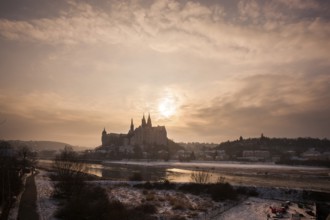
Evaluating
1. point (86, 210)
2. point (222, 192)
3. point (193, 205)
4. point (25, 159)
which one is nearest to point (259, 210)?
point (193, 205)

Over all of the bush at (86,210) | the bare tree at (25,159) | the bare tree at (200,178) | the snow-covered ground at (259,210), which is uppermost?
the bare tree at (25,159)

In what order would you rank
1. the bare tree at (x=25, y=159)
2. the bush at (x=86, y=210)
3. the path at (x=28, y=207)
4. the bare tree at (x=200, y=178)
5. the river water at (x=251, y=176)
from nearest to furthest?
the path at (x=28, y=207) → the bush at (x=86, y=210) → the river water at (x=251, y=176) → the bare tree at (x=200, y=178) → the bare tree at (x=25, y=159)

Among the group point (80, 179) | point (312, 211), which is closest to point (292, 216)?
point (312, 211)

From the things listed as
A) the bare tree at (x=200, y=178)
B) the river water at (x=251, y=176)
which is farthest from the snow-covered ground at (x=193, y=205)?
the river water at (x=251, y=176)

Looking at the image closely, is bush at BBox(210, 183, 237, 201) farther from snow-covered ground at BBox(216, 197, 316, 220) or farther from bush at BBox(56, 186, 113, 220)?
bush at BBox(56, 186, 113, 220)

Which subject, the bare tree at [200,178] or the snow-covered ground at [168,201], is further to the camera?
the bare tree at [200,178]

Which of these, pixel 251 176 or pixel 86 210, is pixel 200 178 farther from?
pixel 86 210

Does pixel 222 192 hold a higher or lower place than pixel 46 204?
higher

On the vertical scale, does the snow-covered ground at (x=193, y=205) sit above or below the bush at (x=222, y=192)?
below

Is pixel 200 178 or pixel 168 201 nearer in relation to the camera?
pixel 168 201

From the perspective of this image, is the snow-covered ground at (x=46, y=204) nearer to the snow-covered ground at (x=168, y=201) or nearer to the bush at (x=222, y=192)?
the snow-covered ground at (x=168, y=201)

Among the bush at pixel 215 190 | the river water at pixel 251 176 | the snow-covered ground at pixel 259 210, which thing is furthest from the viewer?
the river water at pixel 251 176

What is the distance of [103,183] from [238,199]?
26194mm

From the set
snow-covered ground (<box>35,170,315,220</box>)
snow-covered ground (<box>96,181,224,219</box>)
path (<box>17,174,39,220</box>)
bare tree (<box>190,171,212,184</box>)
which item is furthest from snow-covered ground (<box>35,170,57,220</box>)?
bare tree (<box>190,171,212,184</box>)
